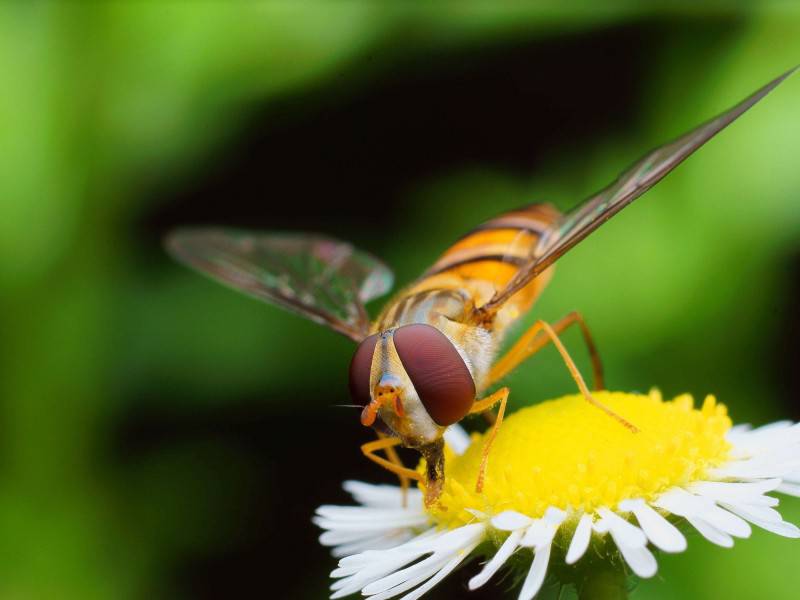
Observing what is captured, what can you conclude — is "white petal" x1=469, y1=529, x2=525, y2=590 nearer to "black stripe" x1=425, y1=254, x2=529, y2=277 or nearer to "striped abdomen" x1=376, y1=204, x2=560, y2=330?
"striped abdomen" x1=376, y1=204, x2=560, y2=330

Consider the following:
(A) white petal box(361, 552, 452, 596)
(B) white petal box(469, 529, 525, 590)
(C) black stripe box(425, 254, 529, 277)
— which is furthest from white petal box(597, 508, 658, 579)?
(C) black stripe box(425, 254, 529, 277)

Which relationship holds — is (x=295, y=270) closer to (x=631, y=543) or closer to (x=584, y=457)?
(x=584, y=457)

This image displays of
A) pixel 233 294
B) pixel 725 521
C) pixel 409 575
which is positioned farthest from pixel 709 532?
pixel 233 294

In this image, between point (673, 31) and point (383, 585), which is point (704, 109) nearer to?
point (673, 31)

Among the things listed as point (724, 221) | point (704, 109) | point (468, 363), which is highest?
point (704, 109)

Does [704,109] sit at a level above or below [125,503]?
above

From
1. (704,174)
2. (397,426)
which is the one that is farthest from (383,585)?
(704,174)

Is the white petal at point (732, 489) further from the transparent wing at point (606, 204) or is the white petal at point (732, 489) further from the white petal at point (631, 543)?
the transparent wing at point (606, 204)

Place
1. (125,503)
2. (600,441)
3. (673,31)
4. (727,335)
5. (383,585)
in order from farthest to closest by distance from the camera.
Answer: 1. (673,31)
2. (125,503)
3. (727,335)
4. (600,441)
5. (383,585)
